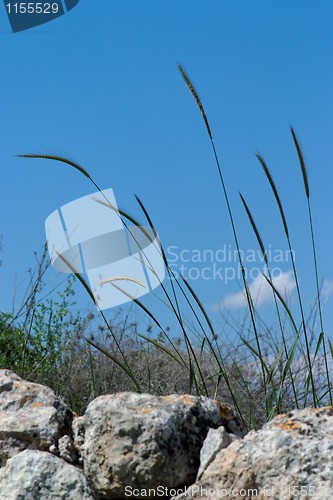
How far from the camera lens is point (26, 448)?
227 cm

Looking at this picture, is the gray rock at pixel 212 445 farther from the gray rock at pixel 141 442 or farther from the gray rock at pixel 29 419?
the gray rock at pixel 29 419

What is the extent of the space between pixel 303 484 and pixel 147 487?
467mm

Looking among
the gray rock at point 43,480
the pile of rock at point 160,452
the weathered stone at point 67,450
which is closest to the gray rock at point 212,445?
the pile of rock at point 160,452

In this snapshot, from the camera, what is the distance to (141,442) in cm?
197

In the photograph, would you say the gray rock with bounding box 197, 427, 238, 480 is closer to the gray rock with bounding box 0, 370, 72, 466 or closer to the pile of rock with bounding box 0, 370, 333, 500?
the pile of rock with bounding box 0, 370, 333, 500

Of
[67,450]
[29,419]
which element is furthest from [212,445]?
[29,419]

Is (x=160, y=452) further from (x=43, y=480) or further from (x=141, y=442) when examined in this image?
(x=43, y=480)

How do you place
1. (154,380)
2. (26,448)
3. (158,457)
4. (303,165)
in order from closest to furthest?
(158,457) < (26,448) < (303,165) < (154,380)

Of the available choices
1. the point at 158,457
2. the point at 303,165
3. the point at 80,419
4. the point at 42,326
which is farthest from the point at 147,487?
the point at 42,326

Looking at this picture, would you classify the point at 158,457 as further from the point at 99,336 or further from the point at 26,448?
the point at 99,336

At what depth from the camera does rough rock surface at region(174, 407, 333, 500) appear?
1.75m

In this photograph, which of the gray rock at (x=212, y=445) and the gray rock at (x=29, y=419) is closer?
the gray rock at (x=212, y=445)

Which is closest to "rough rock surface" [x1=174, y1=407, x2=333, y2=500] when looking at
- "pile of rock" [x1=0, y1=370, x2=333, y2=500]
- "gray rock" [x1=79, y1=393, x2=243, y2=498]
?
"pile of rock" [x1=0, y1=370, x2=333, y2=500]

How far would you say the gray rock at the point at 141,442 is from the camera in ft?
6.45
